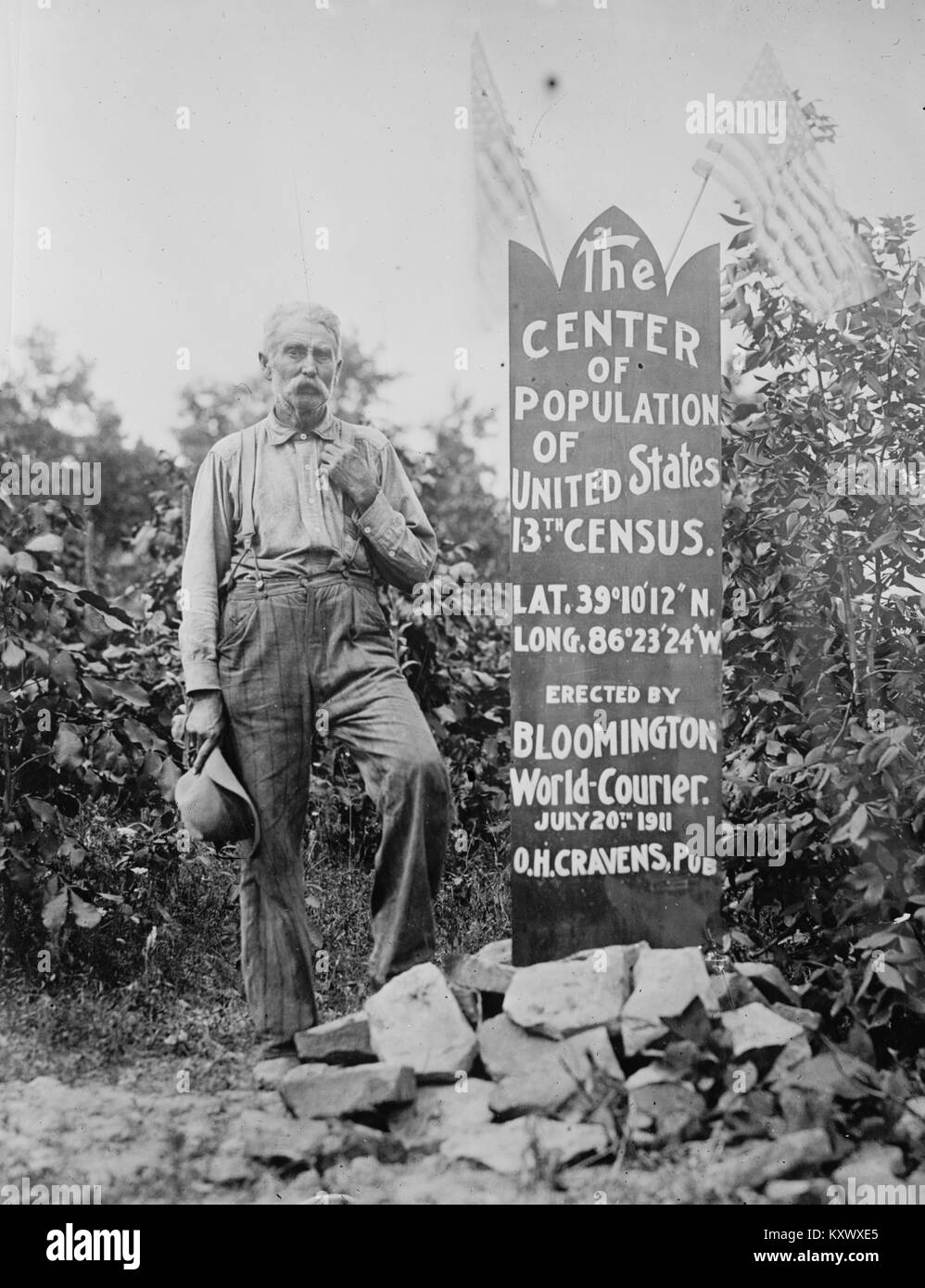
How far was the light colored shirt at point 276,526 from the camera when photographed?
3.82 meters

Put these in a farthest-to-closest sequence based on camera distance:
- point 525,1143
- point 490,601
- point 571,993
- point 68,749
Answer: point 490,601
point 68,749
point 571,993
point 525,1143

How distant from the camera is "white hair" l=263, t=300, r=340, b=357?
12.7 ft

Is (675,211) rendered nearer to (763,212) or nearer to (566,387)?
(763,212)

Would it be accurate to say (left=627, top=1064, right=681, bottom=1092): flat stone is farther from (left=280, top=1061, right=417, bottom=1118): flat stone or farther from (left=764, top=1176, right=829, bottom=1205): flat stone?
(left=280, top=1061, right=417, bottom=1118): flat stone

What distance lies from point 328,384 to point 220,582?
721 mm

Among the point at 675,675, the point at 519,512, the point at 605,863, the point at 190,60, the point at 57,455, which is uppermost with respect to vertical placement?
the point at 190,60

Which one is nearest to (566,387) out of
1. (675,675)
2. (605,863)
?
(675,675)

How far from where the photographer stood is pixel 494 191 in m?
3.94

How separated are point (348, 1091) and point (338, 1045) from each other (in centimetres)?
14

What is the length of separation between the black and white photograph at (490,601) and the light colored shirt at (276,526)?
1cm

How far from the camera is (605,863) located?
3.82 m

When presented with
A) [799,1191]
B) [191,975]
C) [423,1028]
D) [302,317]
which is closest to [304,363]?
[302,317]

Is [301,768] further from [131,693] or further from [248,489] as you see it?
[248,489]
